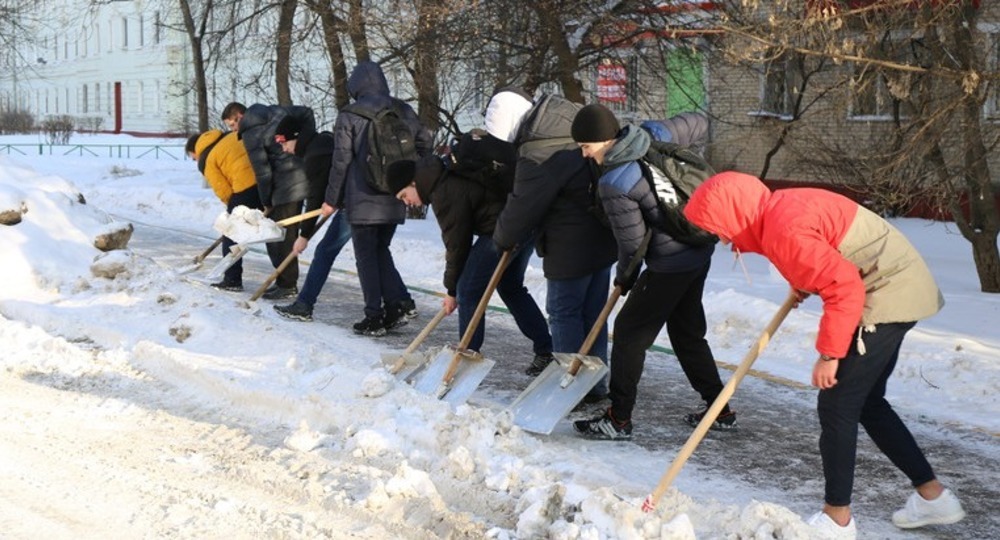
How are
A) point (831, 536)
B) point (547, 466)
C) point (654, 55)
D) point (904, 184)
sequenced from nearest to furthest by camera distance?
1. point (831, 536)
2. point (547, 466)
3. point (904, 184)
4. point (654, 55)

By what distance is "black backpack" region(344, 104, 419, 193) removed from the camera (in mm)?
8805

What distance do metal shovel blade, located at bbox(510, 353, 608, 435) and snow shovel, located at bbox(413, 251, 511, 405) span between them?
40cm

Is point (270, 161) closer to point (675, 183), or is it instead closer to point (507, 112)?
point (507, 112)

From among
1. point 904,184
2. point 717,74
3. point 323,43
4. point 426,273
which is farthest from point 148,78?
point 904,184

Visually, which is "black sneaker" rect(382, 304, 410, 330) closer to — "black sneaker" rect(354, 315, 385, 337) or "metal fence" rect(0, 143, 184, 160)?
"black sneaker" rect(354, 315, 385, 337)

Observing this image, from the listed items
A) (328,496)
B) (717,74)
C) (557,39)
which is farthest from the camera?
(717,74)

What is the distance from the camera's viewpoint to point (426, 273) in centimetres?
1291

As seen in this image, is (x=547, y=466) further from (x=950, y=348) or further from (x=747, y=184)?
(x=950, y=348)

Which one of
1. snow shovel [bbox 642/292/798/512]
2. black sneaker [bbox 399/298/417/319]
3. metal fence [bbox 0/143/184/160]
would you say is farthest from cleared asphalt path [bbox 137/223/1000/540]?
metal fence [bbox 0/143/184/160]

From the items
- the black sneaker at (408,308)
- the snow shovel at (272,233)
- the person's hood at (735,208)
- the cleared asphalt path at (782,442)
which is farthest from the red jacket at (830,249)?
the snow shovel at (272,233)

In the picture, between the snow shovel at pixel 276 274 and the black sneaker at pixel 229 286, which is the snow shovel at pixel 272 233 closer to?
the snow shovel at pixel 276 274

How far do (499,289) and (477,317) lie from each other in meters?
0.71

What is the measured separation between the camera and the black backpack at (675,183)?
19.3 ft

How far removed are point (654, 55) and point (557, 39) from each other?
69.2 inches
